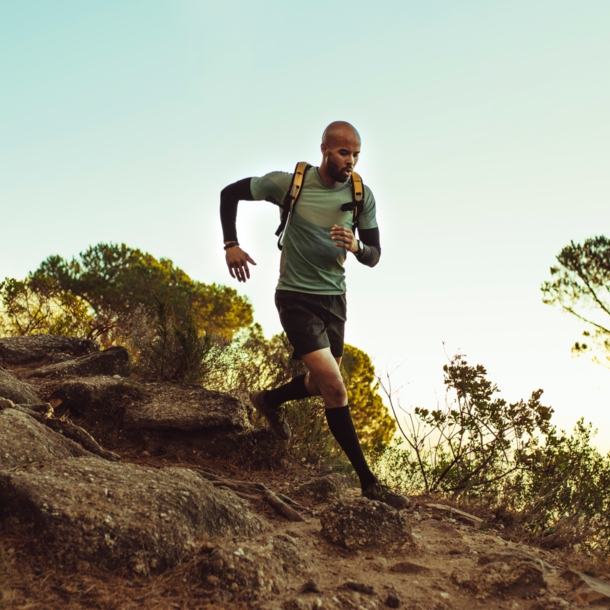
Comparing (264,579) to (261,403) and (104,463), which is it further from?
(261,403)

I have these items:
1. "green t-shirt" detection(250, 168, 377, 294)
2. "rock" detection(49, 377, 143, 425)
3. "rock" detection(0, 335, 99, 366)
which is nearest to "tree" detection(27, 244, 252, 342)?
"rock" detection(0, 335, 99, 366)

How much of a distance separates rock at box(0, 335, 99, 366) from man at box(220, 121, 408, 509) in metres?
5.02

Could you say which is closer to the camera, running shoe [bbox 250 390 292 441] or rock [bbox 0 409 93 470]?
rock [bbox 0 409 93 470]

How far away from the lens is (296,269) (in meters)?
4.10

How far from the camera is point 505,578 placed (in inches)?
105

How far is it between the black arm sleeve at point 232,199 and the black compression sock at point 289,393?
1264mm

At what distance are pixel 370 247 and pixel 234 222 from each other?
0.98 meters

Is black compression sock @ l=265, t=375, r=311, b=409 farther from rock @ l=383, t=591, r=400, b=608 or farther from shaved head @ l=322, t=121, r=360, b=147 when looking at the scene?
rock @ l=383, t=591, r=400, b=608

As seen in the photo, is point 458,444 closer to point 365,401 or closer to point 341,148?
point 341,148

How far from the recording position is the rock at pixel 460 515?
3.92 m

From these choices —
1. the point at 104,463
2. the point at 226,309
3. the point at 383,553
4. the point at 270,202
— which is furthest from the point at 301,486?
the point at 226,309

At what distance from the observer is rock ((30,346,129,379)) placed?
698 cm

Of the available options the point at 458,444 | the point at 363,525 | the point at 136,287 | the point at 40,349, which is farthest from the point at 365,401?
the point at 363,525

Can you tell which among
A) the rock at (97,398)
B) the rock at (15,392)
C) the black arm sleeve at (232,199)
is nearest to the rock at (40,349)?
the rock at (97,398)
